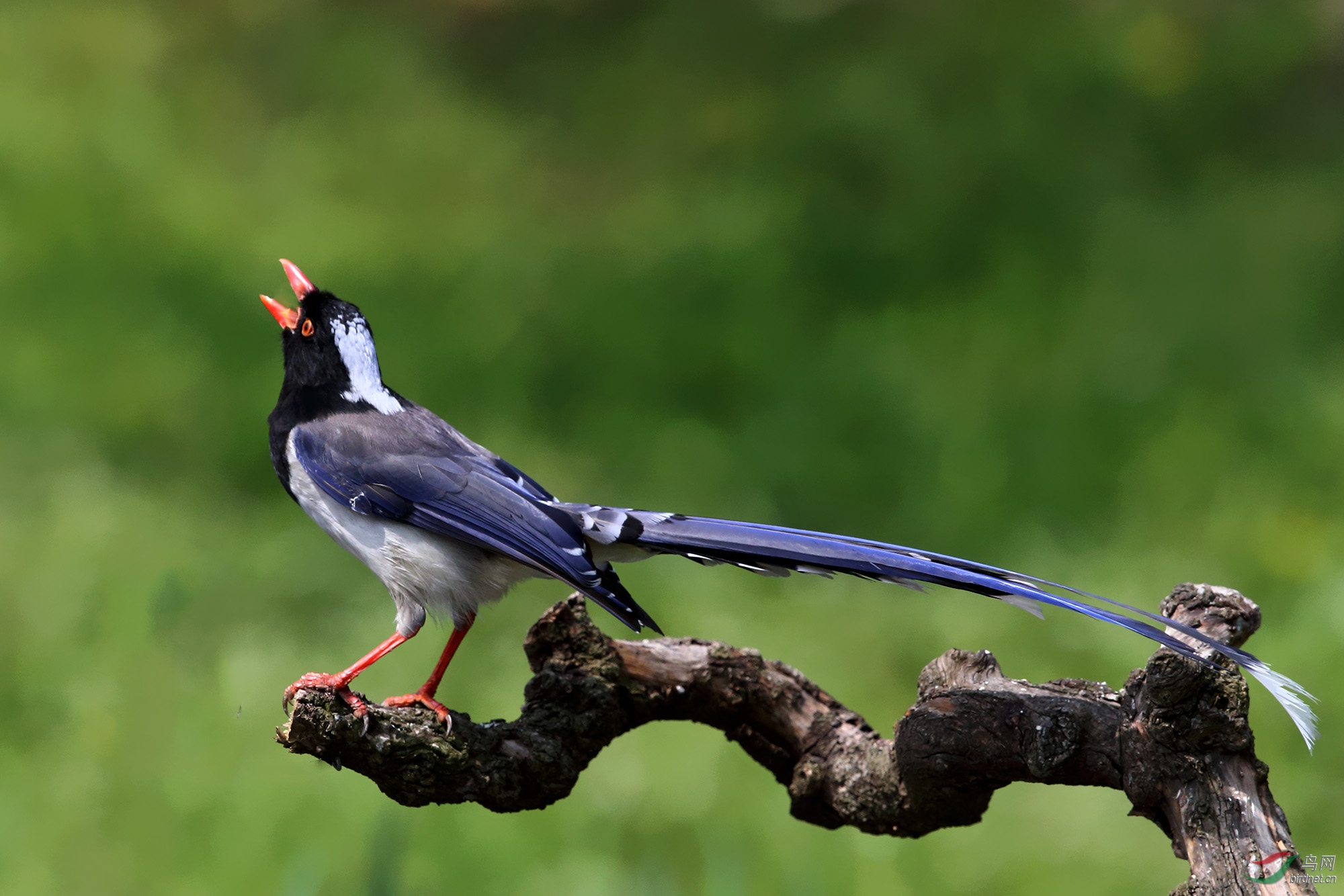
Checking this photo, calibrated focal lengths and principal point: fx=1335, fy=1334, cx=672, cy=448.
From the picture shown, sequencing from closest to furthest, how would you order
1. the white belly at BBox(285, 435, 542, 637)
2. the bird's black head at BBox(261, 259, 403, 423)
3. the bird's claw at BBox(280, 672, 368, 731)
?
the bird's claw at BBox(280, 672, 368, 731) → the white belly at BBox(285, 435, 542, 637) → the bird's black head at BBox(261, 259, 403, 423)

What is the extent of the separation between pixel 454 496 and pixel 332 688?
575 mm

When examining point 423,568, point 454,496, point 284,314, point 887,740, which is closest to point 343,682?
point 423,568

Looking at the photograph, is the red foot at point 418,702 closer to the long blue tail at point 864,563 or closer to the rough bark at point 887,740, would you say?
the rough bark at point 887,740

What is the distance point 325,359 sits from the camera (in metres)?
3.04

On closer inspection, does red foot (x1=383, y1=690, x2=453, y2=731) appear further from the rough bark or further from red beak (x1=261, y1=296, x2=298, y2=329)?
red beak (x1=261, y1=296, x2=298, y2=329)

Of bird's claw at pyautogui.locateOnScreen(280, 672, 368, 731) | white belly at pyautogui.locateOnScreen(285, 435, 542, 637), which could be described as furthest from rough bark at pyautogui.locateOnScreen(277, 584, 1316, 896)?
white belly at pyautogui.locateOnScreen(285, 435, 542, 637)

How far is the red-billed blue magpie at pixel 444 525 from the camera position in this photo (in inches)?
95.1

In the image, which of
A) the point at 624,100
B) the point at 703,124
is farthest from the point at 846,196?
the point at 624,100

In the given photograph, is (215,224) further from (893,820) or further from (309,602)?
(893,820)

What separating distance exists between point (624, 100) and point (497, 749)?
5.17 metres

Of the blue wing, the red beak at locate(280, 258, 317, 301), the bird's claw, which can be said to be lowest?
the bird's claw

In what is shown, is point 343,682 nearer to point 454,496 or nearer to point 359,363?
point 454,496

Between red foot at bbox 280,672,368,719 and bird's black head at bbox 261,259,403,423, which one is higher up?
bird's black head at bbox 261,259,403,423

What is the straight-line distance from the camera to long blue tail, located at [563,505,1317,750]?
2.14 metres
